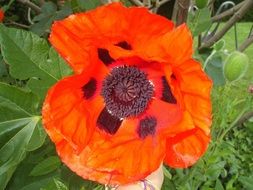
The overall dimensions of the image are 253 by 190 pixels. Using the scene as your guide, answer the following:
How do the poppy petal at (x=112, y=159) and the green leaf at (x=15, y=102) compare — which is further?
the green leaf at (x=15, y=102)

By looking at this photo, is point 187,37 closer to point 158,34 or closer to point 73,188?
point 158,34

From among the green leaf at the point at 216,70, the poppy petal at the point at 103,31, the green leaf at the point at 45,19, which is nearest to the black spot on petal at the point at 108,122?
the poppy petal at the point at 103,31

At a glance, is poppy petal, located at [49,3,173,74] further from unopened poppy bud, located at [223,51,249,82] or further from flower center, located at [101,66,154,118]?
unopened poppy bud, located at [223,51,249,82]

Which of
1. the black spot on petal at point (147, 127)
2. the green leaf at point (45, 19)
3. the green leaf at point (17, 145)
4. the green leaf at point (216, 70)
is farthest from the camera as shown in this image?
the green leaf at point (45, 19)

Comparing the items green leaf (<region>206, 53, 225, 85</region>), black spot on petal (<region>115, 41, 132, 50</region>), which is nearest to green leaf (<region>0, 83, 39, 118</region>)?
black spot on petal (<region>115, 41, 132, 50</region>)

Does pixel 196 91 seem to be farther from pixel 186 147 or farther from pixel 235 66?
pixel 235 66

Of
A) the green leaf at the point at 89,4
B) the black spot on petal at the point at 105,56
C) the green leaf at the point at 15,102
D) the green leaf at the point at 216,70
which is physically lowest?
the green leaf at the point at 216,70

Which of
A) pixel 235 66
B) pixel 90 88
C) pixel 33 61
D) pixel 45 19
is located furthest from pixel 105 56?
pixel 45 19

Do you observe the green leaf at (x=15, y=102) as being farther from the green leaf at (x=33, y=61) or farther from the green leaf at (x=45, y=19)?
the green leaf at (x=45, y=19)

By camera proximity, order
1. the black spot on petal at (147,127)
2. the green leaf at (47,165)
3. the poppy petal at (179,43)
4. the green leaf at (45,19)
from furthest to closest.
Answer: the green leaf at (45,19) < the green leaf at (47,165) < the black spot on petal at (147,127) < the poppy petal at (179,43)
